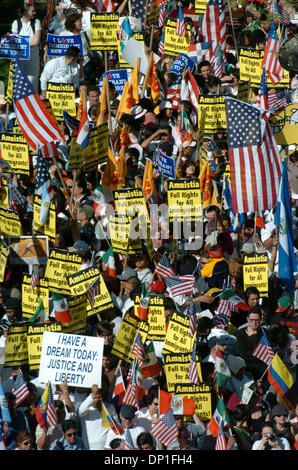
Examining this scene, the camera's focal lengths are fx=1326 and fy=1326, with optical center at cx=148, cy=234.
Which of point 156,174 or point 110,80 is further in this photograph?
point 110,80

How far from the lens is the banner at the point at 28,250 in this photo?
1562cm

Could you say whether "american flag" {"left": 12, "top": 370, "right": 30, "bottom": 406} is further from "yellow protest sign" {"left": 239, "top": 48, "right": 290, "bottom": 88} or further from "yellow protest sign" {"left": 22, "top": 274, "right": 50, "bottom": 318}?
"yellow protest sign" {"left": 239, "top": 48, "right": 290, "bottom": 88}

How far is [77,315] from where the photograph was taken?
1439 cm

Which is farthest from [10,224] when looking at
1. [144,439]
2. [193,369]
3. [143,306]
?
[144,439]

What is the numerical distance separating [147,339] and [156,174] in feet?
10.8

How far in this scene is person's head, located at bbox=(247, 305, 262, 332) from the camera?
1450cm

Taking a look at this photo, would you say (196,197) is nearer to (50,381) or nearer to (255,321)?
(255,321)

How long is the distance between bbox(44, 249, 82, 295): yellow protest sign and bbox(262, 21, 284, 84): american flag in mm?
A: 5708

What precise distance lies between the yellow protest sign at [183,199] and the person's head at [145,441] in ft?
11.5

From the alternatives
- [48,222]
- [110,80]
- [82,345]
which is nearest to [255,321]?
[82,345]

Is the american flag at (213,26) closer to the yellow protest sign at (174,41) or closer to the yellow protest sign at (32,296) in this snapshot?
the yellow protest sign at (174,41)

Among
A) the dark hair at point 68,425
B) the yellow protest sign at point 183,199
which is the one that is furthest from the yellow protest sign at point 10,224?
the dark hair at point 68,425

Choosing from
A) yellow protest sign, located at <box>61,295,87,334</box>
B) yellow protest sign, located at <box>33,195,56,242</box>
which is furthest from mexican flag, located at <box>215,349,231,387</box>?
yellow protest sign, located at <box>33,195,56,242</box>

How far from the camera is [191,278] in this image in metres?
14.9
